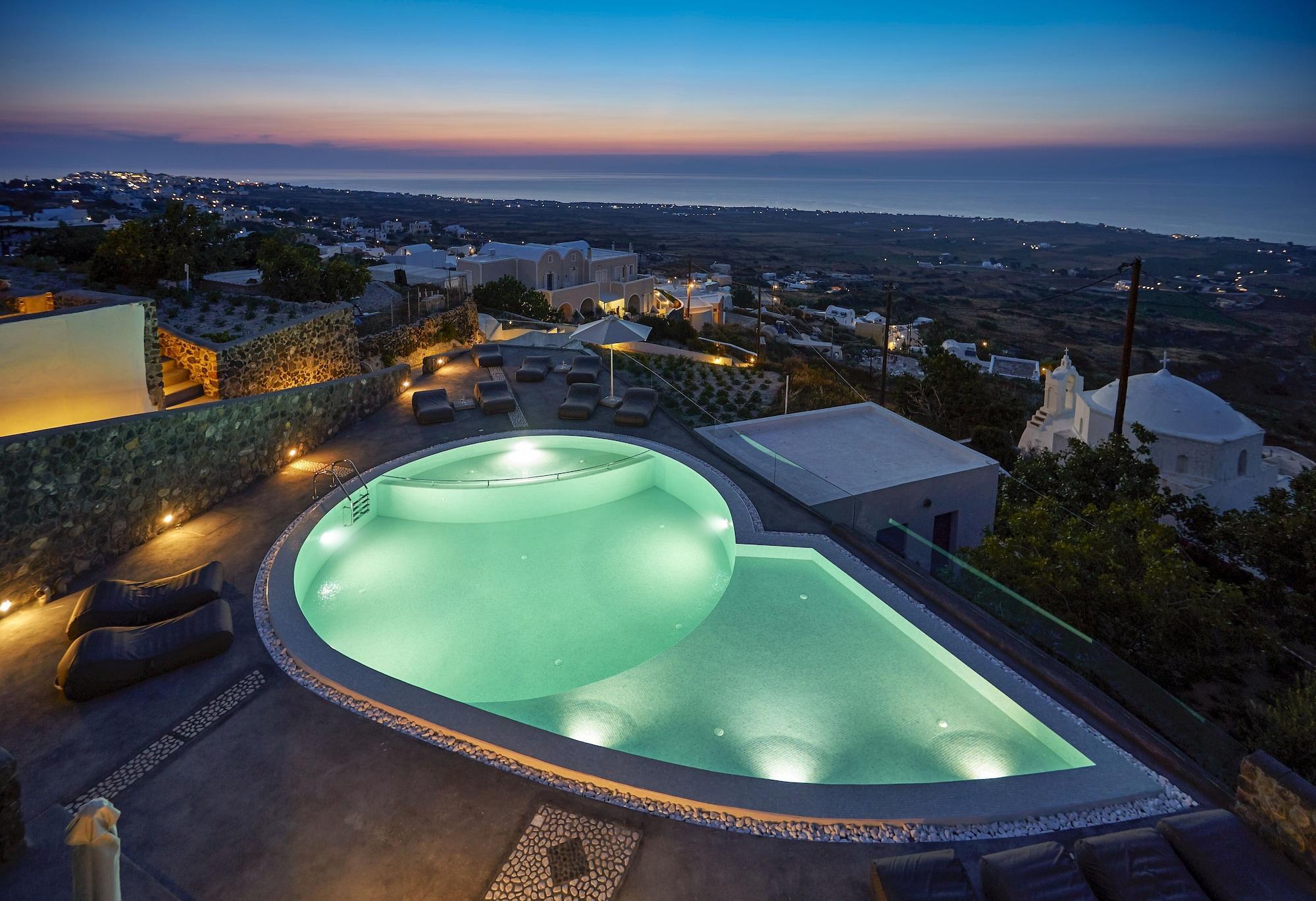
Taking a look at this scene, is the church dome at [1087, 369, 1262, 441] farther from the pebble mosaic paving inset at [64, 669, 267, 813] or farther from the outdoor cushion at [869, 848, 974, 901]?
the pebble mosaic paving inset at [64, 669, 267, 813]

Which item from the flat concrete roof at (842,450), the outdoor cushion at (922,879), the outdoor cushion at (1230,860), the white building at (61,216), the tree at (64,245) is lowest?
the outdoor cushion at (922,879)

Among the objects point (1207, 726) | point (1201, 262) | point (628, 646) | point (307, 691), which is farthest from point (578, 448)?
point (1201, 262)

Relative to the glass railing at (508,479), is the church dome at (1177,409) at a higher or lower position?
higher

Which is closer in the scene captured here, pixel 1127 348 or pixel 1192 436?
pixel 1127 348

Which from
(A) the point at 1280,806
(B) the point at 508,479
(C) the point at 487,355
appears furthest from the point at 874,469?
(C) the point at 487,355

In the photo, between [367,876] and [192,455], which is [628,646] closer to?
[367,876]

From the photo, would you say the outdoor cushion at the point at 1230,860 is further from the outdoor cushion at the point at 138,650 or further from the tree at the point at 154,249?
the tree at the point at 154,249

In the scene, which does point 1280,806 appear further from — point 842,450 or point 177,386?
point 177,386

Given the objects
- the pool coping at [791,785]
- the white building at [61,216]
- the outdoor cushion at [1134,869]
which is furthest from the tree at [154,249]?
the white building at [61,216]
